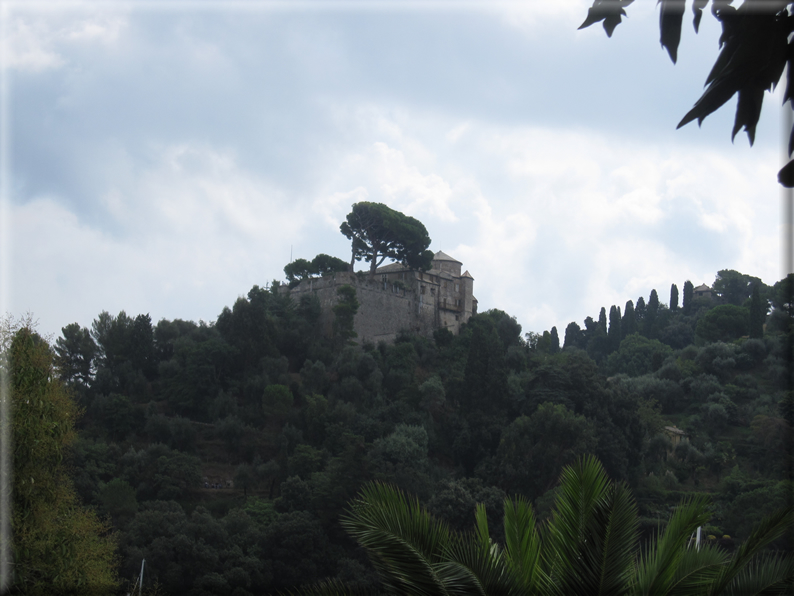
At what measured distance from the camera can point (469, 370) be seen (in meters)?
37.2

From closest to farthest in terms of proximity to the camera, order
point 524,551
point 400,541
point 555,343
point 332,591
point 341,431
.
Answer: point 400,541, point 332,591, point 524,551, point 341,431, point 555,343

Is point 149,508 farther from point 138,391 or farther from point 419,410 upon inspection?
point 419,410

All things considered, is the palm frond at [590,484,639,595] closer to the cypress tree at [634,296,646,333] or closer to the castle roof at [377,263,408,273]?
the castle roof at [377,263,408,273]

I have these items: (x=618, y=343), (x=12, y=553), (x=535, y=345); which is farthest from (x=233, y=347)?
(x=618, y=343)

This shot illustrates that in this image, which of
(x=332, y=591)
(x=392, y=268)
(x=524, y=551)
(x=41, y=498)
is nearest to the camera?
(x=332, y=591)

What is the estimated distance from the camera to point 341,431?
3478 cm

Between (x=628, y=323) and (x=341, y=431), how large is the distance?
116ft

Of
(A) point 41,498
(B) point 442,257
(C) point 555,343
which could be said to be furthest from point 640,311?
(A) point 41,498

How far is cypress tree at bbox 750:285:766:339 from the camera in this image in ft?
164

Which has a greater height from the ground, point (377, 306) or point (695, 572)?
point (377, 306)

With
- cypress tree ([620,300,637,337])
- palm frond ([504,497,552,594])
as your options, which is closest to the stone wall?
cypress tree ([620,300,637,337])

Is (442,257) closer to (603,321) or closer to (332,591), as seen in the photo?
(603,321)

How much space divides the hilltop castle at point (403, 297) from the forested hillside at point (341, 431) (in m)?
1.26

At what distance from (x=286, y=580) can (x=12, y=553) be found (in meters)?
16.0
